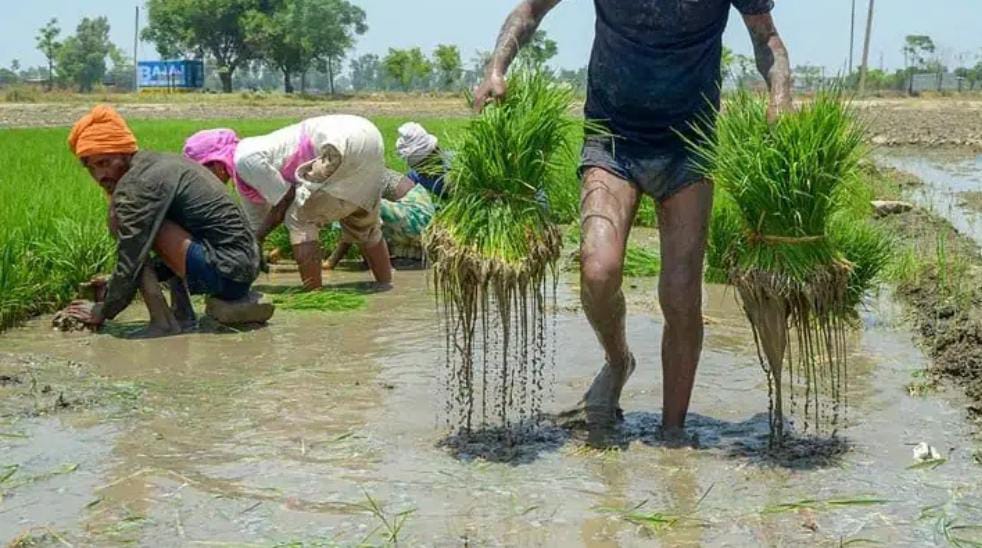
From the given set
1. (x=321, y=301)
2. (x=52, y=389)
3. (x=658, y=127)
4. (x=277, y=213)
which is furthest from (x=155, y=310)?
(x=658, y=127)

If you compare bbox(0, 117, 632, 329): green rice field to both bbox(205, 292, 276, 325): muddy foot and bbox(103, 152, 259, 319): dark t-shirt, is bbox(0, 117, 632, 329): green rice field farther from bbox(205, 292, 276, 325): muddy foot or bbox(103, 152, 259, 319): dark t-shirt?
bbox(205, 292, 276, 325): muddy foot

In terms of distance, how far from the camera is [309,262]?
7191 mm

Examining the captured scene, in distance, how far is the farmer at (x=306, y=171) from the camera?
6973 mm

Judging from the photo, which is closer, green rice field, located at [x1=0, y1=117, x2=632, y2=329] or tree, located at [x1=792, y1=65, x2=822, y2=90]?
tree, located at [x1=792, y1=65, x2=822, y2=90]

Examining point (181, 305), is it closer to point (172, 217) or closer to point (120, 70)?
point (172, 217)

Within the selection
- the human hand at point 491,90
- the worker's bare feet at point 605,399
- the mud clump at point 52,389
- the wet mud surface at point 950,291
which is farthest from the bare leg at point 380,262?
the human hand at point 491,90

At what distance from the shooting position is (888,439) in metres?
4.32

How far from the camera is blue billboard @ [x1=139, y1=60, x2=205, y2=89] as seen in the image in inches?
2613

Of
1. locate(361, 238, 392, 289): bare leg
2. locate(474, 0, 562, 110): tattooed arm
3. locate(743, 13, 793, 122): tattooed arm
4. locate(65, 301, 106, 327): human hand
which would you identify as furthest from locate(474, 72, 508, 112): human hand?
locate(361, 238, 392, 289): bare leg

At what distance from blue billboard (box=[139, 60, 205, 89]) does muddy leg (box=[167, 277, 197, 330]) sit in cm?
6179

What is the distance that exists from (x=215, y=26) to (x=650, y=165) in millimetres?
66735

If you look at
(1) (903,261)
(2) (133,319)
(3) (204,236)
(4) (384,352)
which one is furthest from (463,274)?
(1) (903,261)

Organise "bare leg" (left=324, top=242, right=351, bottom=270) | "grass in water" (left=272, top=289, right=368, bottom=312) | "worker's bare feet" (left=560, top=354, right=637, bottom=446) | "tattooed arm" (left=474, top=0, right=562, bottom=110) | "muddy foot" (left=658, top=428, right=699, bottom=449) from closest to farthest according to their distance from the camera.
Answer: "tattooed arm" (left=474, top=0, right=562, bottom=110)
"muddy foot" (left=658, top=428, right=699, bottom=449)
"worker's bare feet" (left=560, top=354, right=637, bottom=446)
"grass in water" (left=272, top=289, right=368, bottom=312)
"bare leg" (left=324, top=242, right=351, bottom=270)

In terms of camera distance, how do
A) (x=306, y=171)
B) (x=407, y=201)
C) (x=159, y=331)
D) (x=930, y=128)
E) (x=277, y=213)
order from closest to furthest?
(x=159, y=331) < (x=306, y=171) < (x=277, y=213) < (x=407, y=201) < (x=930, y=128)
